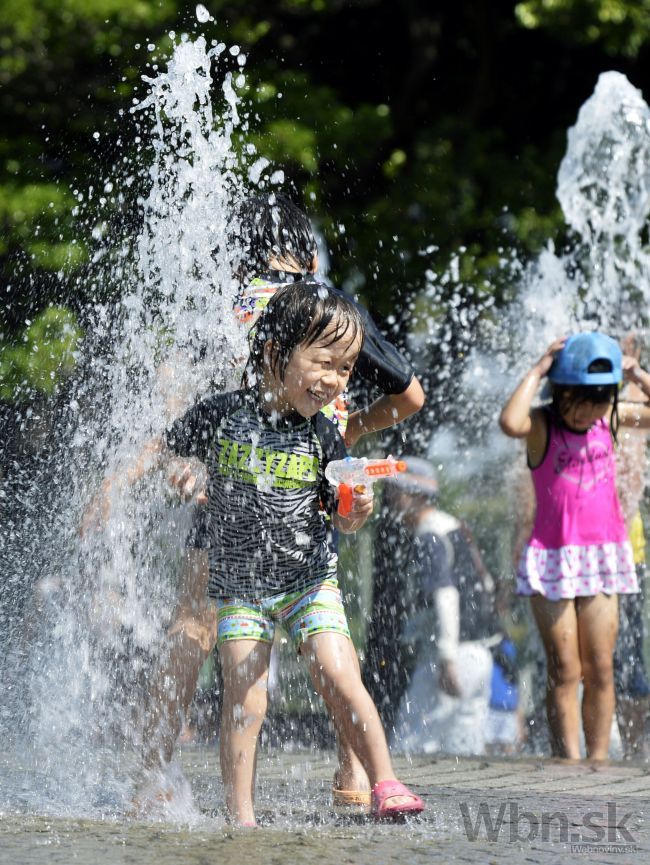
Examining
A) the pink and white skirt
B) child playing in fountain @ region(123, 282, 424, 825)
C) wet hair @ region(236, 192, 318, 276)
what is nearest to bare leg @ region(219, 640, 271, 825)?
child playing in fountain @ region(123, 282, 424, 825)

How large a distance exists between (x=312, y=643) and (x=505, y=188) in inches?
253

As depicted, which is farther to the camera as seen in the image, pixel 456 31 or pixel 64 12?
pixel 456 31

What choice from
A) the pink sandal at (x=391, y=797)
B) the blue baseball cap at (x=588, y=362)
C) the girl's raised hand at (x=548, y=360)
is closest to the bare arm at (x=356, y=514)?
the pink sandal at (x=391, y=797)

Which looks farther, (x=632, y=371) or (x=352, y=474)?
(x=632, y=371)

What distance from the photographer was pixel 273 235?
4.17 m

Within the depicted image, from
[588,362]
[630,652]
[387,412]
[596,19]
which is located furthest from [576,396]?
[596,19]

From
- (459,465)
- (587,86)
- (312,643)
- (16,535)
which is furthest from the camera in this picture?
(587,86)

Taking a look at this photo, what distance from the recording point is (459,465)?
344 inches

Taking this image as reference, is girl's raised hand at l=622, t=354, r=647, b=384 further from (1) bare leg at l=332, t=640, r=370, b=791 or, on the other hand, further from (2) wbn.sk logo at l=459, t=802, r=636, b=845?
(1) bare leg at l=332, t=640, r=370, b=791

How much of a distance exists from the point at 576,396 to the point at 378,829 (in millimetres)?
2704

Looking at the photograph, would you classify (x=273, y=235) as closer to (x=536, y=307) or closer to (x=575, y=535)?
(x=575, y=535)

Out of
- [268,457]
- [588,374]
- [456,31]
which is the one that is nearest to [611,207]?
[456,31]

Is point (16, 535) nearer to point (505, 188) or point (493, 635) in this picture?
point (493, 635)

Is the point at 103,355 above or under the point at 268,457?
above
